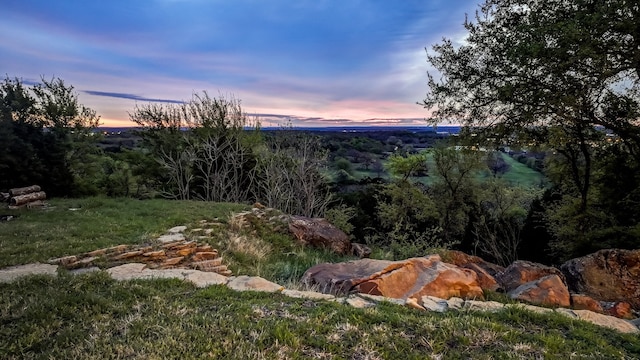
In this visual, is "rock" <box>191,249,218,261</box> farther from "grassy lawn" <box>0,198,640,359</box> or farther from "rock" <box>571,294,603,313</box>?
"rock" <box>571,294,603,313</box>

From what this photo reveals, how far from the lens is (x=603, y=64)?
7734 mm

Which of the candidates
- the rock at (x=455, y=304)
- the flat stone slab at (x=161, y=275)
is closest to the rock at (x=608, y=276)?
the rock at (x=455, y=304)

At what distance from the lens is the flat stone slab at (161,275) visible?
16.9 ft

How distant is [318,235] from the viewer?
11867 mm

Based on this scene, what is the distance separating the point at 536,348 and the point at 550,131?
9.08 meters

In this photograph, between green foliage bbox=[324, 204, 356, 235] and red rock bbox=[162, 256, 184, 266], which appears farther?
green foliage bbox=[324, 204, 356, 235]

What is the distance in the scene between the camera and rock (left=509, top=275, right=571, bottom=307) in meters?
6.30

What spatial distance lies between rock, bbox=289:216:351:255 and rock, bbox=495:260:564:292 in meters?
5.20

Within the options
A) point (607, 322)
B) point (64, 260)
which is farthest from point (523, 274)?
point (64, 260)

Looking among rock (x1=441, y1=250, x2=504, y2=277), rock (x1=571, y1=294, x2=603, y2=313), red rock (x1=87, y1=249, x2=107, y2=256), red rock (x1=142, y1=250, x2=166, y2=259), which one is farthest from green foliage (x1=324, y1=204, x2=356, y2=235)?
red rock (x1=87, y1=249, x2=107, y2=256)

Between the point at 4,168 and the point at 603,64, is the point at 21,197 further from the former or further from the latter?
the point at 603,64

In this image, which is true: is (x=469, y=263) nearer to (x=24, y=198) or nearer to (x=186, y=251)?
(x=186, y=251)

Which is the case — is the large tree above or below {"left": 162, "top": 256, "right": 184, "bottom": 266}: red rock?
above

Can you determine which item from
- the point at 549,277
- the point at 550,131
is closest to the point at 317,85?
the point at 550,131
